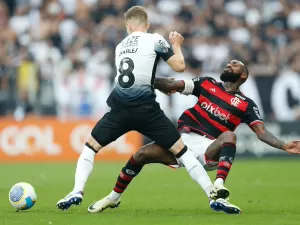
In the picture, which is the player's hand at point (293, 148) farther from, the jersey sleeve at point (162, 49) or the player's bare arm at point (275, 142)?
the jersey sleeve at point (162, 49)

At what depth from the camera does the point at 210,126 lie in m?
10.7

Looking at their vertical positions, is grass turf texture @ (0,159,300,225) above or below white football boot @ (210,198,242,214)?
below

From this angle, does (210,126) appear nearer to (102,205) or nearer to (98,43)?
(102,205)

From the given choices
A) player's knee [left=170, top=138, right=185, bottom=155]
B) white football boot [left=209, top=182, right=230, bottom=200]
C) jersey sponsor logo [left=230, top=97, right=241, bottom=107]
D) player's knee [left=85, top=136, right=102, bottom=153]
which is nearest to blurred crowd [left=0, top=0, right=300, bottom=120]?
jersey sponsor logo [left=230, top=97, right=241, bottom=107]

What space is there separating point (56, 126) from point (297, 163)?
21.4ft

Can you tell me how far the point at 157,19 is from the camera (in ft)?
80.1

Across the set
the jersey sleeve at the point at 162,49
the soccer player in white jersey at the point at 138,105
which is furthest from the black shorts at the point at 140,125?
the jersey sleeve at the point at 162,49

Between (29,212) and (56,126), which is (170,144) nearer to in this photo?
(29,212)

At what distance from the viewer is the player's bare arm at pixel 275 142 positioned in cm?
Result: 972

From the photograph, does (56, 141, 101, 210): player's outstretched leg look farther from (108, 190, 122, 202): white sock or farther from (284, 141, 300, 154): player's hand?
(284, 141, 300, 154): player's hand

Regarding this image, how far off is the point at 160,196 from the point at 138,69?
3351 millimetres

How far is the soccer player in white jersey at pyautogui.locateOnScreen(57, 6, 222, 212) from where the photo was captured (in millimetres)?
9734

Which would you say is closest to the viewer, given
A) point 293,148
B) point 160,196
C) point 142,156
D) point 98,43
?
point 293,148

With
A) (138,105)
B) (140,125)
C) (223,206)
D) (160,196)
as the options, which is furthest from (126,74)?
(160,196)
